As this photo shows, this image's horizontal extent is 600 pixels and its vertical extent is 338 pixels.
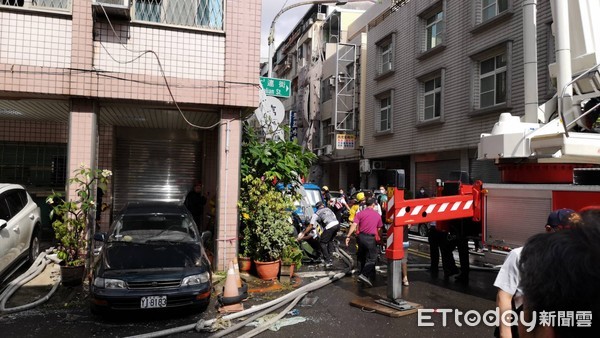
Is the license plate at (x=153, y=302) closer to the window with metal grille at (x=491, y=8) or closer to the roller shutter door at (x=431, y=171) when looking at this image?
the roller shutter door at (x=431, y=171)

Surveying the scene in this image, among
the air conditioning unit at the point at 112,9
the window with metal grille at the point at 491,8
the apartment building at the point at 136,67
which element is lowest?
the apartment building at the point at 136,67

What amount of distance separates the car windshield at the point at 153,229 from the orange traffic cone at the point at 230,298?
1196 millimetres

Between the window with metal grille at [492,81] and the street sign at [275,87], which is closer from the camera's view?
the street sign at [275,87]

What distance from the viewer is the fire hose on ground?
18.5 ft

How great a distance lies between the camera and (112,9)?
7.14m

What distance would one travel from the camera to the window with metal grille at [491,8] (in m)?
13.9

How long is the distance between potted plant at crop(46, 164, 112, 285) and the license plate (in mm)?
2370

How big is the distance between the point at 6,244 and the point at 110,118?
4.26m

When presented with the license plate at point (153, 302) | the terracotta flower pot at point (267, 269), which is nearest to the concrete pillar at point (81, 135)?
the license plate at point (153, 302)

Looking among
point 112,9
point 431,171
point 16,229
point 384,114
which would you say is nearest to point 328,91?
point 384,114

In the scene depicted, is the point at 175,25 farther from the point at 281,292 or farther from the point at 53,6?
the point at 281,292

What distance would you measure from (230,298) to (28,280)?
3.89m

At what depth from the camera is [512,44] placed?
1302 centimetres

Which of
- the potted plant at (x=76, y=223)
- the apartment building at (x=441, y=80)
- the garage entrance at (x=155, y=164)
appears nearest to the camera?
the potted plant at (x=76, y=223)
